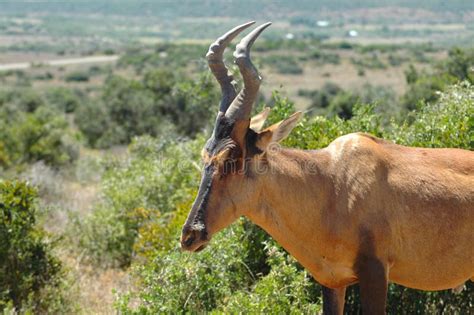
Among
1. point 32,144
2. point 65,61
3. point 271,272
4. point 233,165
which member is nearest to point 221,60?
point 233,165

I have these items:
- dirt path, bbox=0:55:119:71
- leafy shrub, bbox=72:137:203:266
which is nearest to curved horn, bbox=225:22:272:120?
leafy shrub, bbox=72:137:203:266

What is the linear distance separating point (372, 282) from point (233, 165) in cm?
152

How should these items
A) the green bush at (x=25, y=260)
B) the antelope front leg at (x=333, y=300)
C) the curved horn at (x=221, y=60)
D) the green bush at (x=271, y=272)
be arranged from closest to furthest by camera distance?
the curved horn at (x=221, y=60), the antelope front leg at (x=333, y=300), the green bush at (x=271, y=272), the green bush at (x=25, y=260)

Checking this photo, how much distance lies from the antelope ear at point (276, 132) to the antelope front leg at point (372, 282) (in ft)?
4.07

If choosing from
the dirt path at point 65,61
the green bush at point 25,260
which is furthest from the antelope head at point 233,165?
the dirt path at point 65,61

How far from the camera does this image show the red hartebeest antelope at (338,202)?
6305 millimetres

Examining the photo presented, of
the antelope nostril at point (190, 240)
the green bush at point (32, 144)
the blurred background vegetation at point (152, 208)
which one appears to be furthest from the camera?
the green bush at point (32, 144)

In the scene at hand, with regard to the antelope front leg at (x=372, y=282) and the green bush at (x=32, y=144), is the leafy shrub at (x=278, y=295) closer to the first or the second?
the antelope front leg at (x=372, y=282)

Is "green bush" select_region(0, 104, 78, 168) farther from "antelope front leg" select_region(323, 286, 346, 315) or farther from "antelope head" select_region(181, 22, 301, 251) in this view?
"antelope head" select_region(181, 22, 301, 251)

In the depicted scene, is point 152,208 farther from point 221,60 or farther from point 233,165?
point 233,165

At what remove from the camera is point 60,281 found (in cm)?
1024

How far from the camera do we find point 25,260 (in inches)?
391

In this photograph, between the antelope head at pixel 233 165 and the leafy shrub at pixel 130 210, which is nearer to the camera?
the antelope head at pixel 233 165

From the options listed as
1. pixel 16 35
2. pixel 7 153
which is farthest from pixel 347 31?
pixel 7 153
